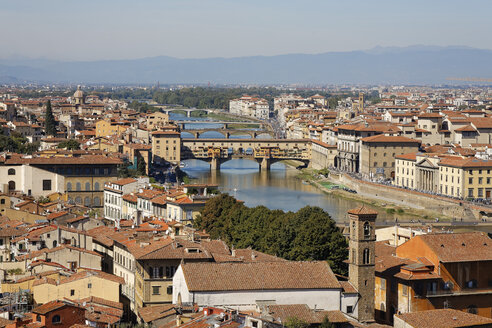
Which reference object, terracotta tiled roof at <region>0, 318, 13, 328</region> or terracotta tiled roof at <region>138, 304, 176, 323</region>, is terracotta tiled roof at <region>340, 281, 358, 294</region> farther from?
terracotta tiled roof at <region>0, 318, 13, 328</region>

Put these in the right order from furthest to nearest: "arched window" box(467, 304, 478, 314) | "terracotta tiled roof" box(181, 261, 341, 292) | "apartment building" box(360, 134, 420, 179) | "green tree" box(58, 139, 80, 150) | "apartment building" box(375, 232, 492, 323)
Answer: "apartment building" box(360, 134, 420, 179) < "green tree" box(58, 139, 80, 150) < "arched window" box(467, 304, 478, 314) < "apartment building" box(375, 232, 492, 323) < "terracotta tiled roof" box(181, 261, 341, 292)

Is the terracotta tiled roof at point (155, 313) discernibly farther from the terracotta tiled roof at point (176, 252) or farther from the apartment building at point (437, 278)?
the apartment building at point (437, 278)

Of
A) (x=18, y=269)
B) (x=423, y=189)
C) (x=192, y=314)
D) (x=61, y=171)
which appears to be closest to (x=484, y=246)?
(x=192, y=314)

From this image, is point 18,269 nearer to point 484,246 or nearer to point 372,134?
point 484,246

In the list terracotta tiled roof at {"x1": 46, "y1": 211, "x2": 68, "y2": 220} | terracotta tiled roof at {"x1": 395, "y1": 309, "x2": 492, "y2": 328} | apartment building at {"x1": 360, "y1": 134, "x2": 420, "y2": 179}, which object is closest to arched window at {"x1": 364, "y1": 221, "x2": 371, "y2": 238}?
terracotta tiled roof at {"x1": 395, "y1": 309, "x2": 492, "y2": 328}

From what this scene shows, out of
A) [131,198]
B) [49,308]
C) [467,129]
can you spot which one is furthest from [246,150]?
[49,308]

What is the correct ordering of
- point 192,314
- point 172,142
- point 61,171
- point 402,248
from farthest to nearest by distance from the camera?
point 172,142 < point 61,171 < point 402,248 < point 192,314

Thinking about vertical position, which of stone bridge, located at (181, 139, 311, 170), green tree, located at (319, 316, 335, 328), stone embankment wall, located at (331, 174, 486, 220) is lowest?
stone embankment wall, located at (331, 174, 486, 220)

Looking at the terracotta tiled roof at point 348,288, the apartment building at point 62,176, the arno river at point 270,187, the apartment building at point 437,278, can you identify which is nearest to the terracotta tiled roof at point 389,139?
the arno river at point 270,187
